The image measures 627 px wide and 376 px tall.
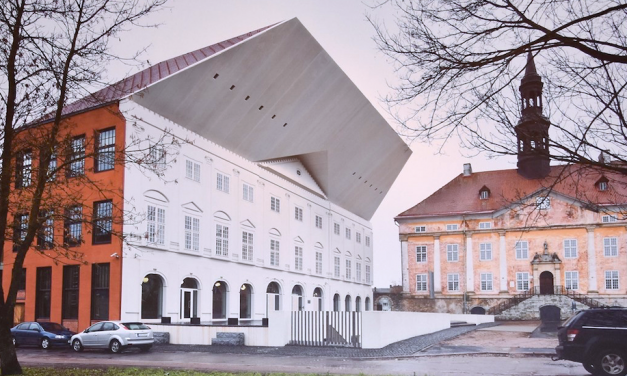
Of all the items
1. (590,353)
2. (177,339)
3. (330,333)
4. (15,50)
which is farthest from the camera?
(177,339)

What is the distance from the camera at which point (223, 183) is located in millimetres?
38656

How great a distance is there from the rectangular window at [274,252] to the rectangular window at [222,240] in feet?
20.1

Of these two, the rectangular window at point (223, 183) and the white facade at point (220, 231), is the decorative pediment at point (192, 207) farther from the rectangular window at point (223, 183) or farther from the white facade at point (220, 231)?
the rectangular window at point (223, 183)

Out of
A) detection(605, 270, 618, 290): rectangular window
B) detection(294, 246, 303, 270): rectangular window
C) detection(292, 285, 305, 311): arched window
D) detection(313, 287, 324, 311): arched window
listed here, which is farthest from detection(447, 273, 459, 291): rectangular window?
detection(294, 246, 303, 270): rectangular window

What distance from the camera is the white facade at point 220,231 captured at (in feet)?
102

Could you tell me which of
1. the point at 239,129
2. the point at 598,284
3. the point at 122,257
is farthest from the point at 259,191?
the point at 598,284

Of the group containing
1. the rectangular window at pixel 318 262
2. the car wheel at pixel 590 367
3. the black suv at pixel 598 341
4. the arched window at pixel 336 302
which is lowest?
the arched window at pixel 336 302

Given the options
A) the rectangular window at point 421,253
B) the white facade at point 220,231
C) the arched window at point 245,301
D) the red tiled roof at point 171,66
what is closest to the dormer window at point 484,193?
the rectangular window at point 421,253

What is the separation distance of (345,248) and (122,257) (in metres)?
31.5

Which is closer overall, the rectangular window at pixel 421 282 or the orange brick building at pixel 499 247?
the orange brick building at pixel 499 247

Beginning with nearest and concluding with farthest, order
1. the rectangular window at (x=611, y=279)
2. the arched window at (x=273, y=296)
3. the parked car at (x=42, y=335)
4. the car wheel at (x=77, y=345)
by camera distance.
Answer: the car wheel at (x=77, y=345)
the parked car at (x=42, y=335)
the arched window at (x=273, y=296)
the rectangular window at (x=611, y=279)

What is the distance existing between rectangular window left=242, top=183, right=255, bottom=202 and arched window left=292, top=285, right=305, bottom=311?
362 inches

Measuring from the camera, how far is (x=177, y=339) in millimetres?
28219

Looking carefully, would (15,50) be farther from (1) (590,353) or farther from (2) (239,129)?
(2) (239,129)
